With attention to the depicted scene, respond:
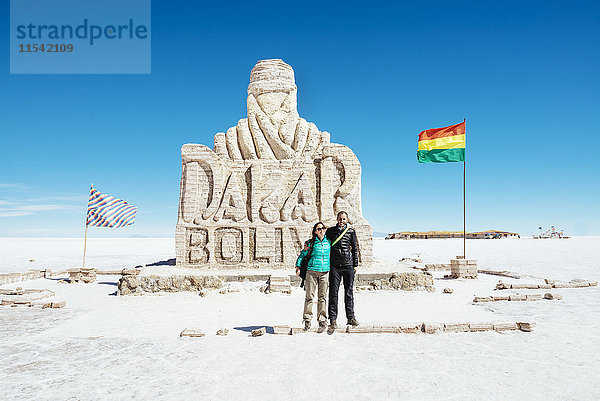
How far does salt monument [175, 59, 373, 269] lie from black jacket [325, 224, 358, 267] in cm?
563

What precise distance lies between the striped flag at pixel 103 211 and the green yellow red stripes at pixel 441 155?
→ 34.3 feet

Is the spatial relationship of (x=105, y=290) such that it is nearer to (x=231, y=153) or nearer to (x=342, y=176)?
(x=231, y=153)

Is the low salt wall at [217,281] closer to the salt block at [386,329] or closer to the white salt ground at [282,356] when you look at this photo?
the white salt ground at [282,356]

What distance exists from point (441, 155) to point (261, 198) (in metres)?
6.47

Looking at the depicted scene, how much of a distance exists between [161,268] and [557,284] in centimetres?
1151

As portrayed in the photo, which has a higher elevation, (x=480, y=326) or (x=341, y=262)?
(x=341, y=262)

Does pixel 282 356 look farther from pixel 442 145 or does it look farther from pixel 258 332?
pixel 442 145

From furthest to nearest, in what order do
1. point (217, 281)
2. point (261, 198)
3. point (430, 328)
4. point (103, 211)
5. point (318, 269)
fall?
Result: point (103, 211) < point (261, 198) < point (217, 281) < point (430, 328) < point (318, 269)

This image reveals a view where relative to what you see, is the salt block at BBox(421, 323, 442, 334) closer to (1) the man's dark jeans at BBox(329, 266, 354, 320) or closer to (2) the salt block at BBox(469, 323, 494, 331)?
(2) the salt block at BBox(469, 323, 494, 331)

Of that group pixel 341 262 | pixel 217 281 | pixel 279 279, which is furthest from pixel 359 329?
pixel 217 281

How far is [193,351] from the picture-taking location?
220 inches

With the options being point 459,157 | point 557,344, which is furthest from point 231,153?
point 557,344

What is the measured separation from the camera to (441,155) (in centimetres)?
1408

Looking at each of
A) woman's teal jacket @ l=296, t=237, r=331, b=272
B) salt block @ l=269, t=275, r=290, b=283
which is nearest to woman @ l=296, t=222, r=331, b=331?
woman's teal jacket @ l=296, t=237, r=331, b=272
